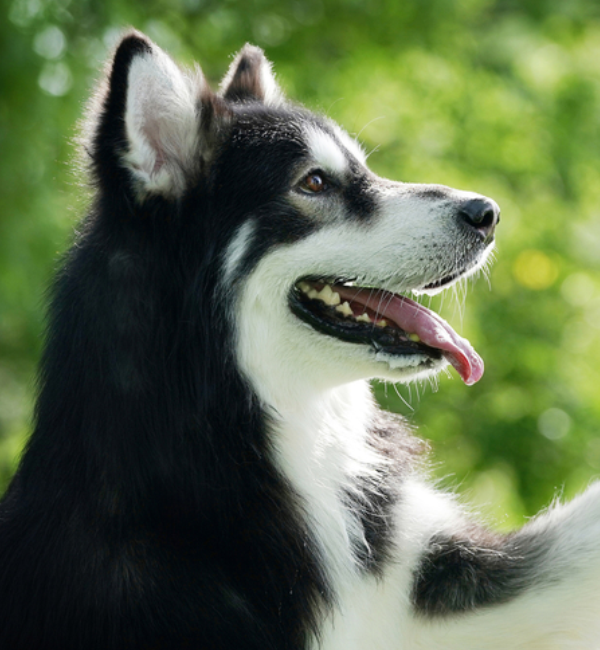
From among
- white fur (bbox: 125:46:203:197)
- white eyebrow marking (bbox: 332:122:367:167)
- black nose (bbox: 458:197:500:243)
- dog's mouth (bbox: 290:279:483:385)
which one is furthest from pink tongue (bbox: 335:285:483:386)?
white fur (bbox: 125:46:203:197)

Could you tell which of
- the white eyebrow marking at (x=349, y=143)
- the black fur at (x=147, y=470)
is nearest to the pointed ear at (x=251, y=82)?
the white eyebrow marking at (x=349, y=143)

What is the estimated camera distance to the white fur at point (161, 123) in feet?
10.00

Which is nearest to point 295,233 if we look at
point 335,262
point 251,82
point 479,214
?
point 335,262

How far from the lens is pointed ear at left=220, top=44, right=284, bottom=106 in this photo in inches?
152

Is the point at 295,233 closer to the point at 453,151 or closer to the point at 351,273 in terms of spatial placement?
the point at 351,273

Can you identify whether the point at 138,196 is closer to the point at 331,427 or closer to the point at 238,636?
the point at 331,427

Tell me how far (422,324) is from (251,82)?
1396mm

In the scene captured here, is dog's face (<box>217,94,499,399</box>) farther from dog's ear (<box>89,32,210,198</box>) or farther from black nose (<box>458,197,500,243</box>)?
dog's ear (<box>89,32,210,198</box>)

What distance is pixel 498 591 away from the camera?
337 centimetres

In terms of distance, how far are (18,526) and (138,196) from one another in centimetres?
126

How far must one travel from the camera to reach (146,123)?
3.13m

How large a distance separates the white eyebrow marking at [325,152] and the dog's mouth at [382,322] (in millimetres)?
463

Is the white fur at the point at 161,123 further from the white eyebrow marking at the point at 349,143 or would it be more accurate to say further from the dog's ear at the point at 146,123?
the white eyebrow marking at the point at 349,143

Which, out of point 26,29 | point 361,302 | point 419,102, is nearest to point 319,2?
point 419,102
